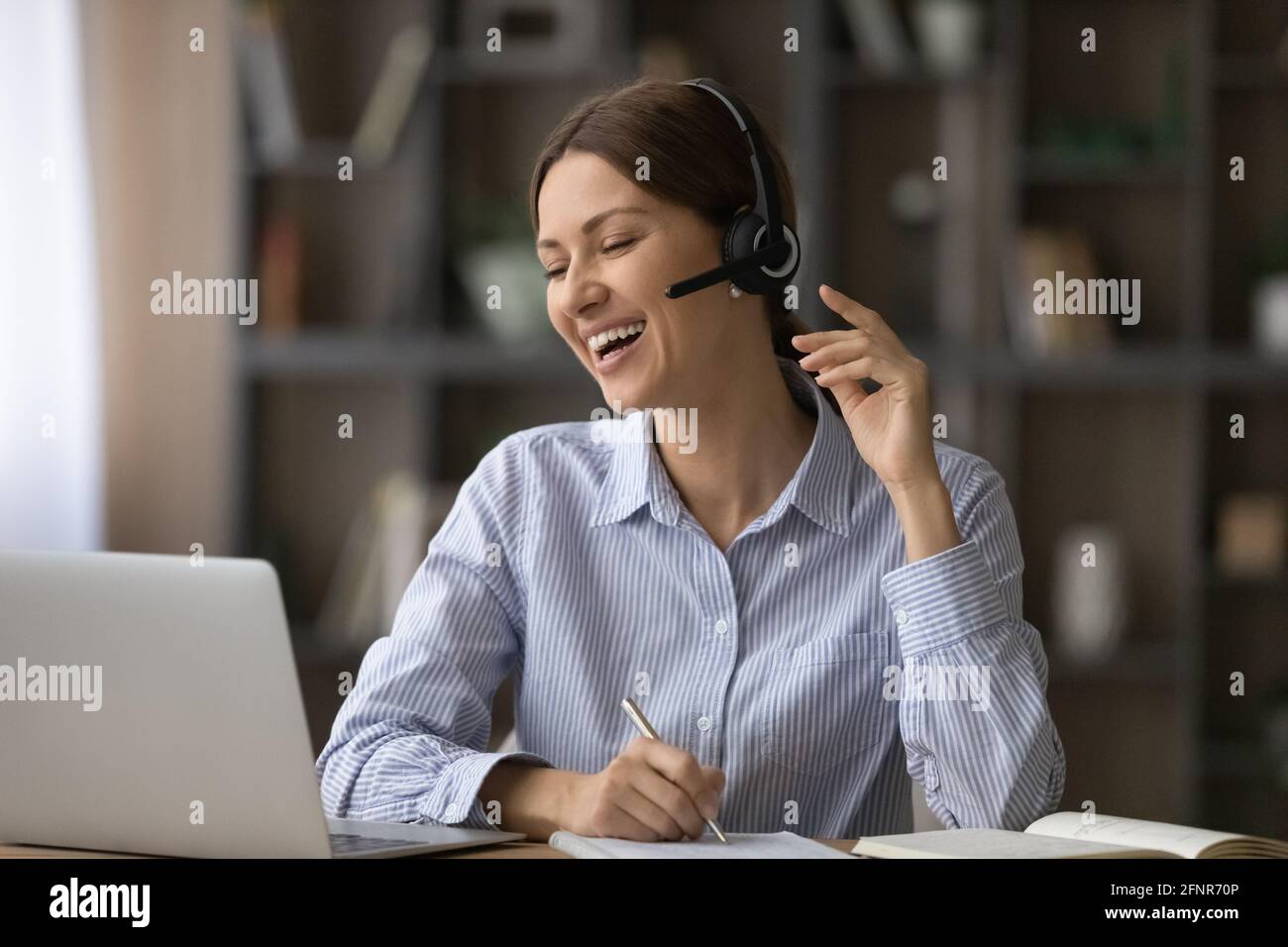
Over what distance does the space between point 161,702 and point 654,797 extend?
0.38 metres

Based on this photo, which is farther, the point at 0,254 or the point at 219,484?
the point at 219,484

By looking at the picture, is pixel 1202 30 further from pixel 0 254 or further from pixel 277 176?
pixel 0 254

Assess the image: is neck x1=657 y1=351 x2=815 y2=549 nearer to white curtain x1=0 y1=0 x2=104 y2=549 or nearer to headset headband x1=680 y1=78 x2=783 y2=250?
headset headband x1=680 y1=78 x2=783 y2=250

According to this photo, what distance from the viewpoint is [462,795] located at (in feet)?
4.22

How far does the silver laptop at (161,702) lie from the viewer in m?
0.99

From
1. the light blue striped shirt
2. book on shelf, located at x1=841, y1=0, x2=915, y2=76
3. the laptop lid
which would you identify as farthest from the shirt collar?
book on shelf, located at x1=841, y1=0, x2=915, y2=76

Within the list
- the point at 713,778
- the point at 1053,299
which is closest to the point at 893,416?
the point at 713,778

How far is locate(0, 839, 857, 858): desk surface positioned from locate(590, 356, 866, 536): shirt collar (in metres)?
0.45

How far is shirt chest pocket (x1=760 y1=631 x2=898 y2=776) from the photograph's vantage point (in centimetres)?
149

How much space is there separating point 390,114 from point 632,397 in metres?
2.22

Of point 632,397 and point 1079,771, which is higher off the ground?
point 632,397

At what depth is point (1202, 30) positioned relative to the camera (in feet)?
11.1

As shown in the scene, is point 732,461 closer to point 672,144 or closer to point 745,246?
point 745,246
